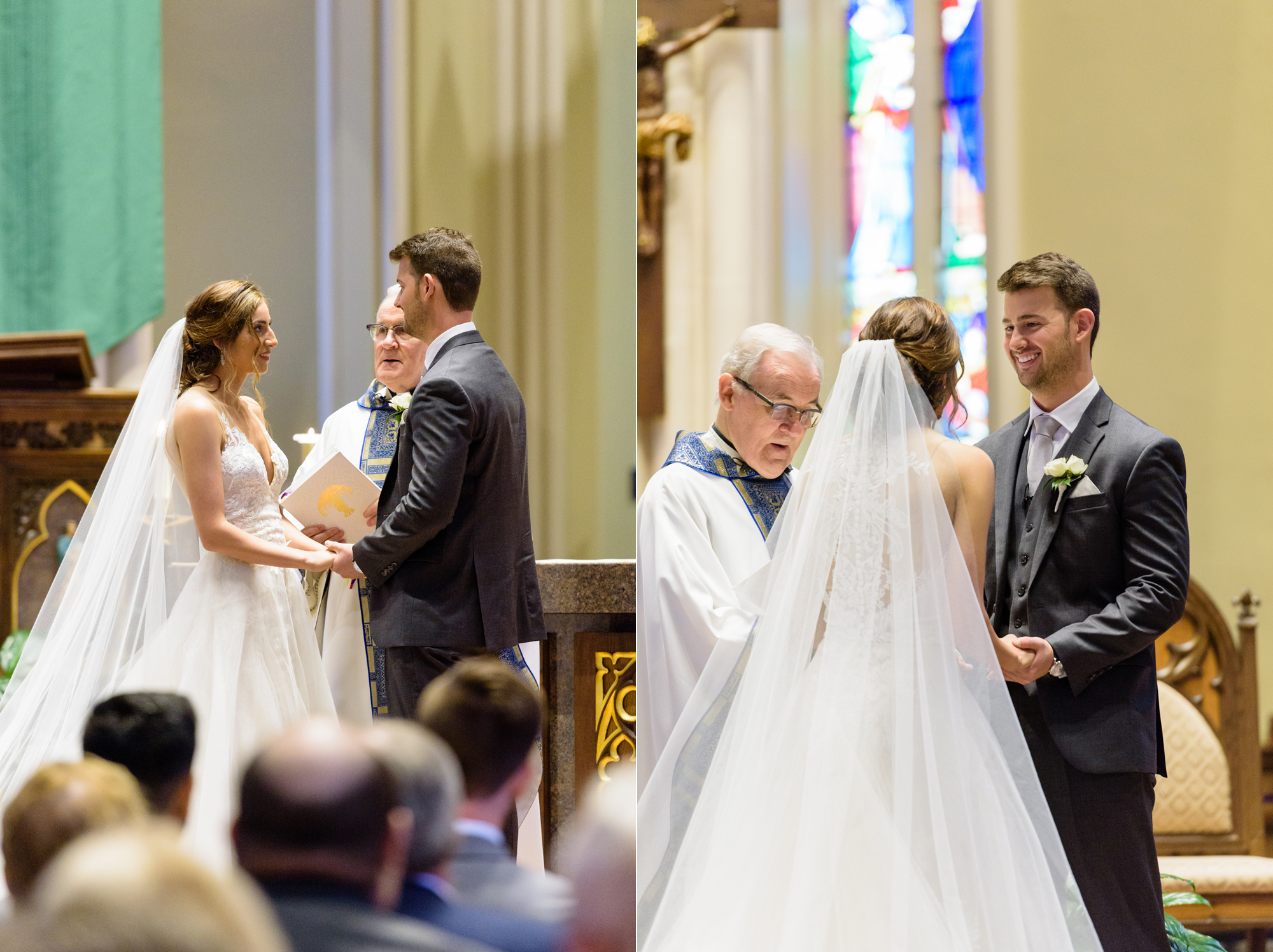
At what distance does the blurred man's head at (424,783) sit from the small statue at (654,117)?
0.82 metres

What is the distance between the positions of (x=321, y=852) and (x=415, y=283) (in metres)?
0.86

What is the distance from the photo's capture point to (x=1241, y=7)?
8.16 feet

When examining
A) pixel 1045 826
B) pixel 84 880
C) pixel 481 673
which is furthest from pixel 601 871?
pixel 1045 826

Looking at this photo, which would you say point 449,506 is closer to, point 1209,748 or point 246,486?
point 246,486

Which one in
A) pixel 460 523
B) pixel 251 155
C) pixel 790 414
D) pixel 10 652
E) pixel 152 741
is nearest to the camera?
pixel 152 741

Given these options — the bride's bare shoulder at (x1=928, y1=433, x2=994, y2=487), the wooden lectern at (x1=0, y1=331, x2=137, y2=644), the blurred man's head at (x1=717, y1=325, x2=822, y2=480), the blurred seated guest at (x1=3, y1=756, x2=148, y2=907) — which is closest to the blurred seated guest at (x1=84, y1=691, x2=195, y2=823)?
the blurred seated guest at (x1=3, y1=756, x2=148, y2=907)

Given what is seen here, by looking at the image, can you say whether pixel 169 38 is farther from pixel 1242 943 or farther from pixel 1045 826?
pixel 1242 943

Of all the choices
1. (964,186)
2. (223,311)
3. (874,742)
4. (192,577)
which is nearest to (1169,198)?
(964,186)

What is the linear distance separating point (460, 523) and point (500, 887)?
2.05ft

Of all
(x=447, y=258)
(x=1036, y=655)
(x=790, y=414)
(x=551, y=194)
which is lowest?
(x=1036, y=655)

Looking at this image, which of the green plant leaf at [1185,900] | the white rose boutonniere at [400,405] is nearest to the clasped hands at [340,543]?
the white rose boutonniere at [400,405]

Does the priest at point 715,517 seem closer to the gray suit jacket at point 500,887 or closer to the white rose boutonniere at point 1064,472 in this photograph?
the gray suit jacket at point 500,887

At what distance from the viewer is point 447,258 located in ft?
5.93

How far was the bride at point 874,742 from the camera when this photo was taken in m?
1.88
